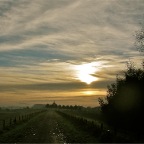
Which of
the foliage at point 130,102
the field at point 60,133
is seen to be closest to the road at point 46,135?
the field at point 60,133

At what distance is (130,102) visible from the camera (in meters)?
39.2

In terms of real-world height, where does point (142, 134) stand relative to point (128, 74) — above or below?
below

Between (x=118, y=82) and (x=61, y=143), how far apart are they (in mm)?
24520

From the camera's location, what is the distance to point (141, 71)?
39438 mm

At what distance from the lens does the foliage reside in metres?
36.7

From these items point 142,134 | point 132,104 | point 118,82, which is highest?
point 118,82

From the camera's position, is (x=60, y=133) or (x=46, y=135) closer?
(x=46, y=135)

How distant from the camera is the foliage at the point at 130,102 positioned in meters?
36.7

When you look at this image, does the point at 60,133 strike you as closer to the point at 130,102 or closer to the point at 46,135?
the point at 46,135

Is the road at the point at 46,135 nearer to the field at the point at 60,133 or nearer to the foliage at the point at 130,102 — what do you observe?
the field at the point at 60,133

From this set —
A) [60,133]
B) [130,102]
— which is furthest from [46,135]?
[130,102]

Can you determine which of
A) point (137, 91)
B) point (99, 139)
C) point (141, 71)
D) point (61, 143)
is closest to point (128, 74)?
point (141, 71)

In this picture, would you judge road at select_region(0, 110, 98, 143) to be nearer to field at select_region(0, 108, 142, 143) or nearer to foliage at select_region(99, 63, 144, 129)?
field at select_region(0, 108, 142, 143)

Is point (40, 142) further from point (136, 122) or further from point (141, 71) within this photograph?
point (141, 71)
